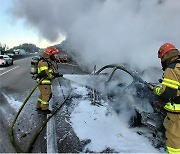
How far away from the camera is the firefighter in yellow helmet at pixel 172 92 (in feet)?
12.3

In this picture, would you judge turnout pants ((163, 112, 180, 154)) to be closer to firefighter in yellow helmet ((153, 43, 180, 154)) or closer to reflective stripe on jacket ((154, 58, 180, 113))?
firefighter in yellow helmet ((153, 43, 180, 154))

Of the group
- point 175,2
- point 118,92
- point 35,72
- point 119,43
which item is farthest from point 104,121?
point 175,2

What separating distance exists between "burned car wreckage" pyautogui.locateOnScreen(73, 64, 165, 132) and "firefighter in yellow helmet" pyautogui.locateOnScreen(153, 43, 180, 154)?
1.73 feet

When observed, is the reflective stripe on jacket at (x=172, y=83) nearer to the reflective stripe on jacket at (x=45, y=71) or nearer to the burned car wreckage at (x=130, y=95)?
the burned car wreckage at (x=130, y=95)

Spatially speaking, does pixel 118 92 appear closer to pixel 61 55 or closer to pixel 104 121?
pixel 104 121

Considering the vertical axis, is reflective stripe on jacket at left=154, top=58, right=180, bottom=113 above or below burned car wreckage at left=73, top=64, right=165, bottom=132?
above

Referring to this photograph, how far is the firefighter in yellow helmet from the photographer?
12.3ft

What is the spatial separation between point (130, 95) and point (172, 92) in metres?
1.64

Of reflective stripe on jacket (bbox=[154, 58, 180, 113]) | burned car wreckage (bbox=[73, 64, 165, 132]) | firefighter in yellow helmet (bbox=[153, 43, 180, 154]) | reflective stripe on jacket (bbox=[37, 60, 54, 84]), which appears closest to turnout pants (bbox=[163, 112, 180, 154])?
firefighter in yellow helmet (bbox=[153, 43, 180, 154])

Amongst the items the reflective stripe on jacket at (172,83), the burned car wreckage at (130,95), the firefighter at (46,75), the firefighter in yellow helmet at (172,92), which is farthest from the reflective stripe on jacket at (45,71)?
the reflective stripe on jacket at (172,83)

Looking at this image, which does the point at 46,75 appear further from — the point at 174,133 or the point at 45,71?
the point at 174,133

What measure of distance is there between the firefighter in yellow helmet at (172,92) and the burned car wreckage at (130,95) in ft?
1.73

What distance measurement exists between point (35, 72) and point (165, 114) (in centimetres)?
354

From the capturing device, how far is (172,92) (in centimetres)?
378
